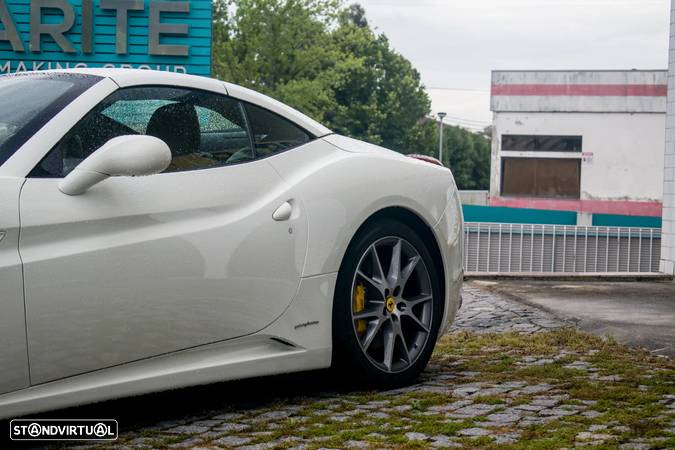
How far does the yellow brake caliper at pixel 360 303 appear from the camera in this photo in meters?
4.57

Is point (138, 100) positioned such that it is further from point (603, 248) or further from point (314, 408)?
point (603, 248)

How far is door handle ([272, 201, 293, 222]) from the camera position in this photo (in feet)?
13.8

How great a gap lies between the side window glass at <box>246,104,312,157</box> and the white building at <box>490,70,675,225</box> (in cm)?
4158

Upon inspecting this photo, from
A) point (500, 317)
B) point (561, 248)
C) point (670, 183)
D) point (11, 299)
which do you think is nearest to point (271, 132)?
point (11, 299)

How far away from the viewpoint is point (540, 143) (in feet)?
160

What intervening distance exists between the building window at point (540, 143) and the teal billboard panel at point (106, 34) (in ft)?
113

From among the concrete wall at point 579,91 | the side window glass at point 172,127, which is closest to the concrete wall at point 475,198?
the concrete wall at point 579,91

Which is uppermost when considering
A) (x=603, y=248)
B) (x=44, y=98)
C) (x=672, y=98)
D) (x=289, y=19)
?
(x=289, y=19)

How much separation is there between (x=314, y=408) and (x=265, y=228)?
2.55ft

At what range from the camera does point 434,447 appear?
11.9 feet

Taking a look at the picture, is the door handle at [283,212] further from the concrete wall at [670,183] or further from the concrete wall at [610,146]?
the concrete wall at [610,146]

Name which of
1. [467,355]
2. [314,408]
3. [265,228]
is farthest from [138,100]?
[467,355]

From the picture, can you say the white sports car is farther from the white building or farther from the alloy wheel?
the white building

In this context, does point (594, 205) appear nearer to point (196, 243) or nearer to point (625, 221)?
point (625, 221)
